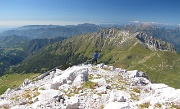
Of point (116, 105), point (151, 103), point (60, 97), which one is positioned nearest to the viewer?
point (116, 105)

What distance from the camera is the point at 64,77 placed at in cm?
3347

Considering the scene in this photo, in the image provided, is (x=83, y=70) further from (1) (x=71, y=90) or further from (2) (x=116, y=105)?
(2) (x=116, y=105)

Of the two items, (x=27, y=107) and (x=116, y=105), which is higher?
(x=116, y=105)

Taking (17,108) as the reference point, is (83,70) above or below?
above

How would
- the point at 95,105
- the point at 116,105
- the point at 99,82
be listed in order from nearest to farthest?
the point at 116,105
the point at 95,105
the point at 99,82

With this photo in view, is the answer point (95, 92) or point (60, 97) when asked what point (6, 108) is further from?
point (95, 92)

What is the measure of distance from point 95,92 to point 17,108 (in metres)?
9.51

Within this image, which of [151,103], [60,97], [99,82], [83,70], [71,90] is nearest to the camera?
[151,103]

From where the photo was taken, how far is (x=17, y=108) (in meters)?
24.3

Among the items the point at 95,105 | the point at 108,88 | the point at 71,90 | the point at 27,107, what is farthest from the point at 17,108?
the point at 108,88

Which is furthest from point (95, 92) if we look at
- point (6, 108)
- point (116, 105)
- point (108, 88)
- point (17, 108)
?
point (6, 108)

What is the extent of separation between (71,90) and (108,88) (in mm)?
5059

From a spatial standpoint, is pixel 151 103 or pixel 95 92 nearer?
pixel 151 103

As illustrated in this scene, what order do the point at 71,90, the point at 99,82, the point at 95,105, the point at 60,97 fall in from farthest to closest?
the point at 99,82 → the point at 71,90 → the point at 60,97 → the point at 95,105
